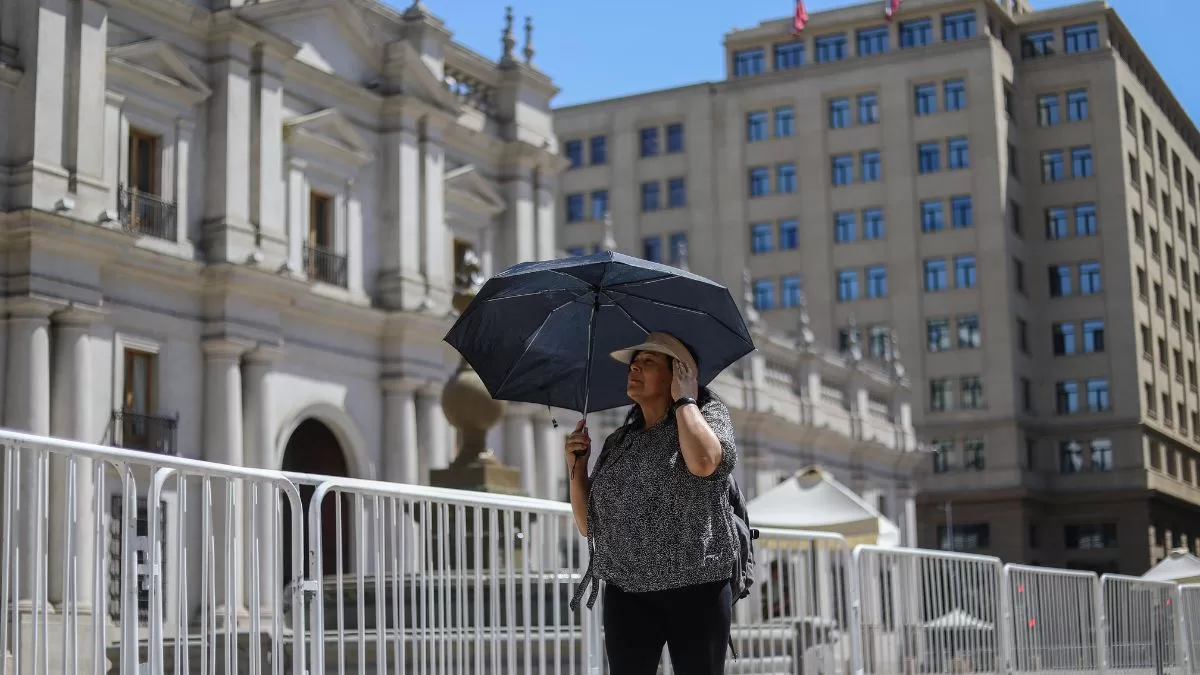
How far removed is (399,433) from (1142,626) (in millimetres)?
18271

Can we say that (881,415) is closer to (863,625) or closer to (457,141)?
(457,141)

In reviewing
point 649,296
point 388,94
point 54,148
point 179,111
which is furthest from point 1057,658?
point 388,94

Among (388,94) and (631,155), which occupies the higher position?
(631,155)

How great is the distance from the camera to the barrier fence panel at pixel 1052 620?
12484 millimetres

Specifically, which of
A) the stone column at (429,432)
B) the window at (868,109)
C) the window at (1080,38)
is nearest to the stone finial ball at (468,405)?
the stone column at (429,432)

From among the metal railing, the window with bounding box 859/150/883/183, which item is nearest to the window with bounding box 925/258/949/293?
the window with bounding box 859/150/883/183

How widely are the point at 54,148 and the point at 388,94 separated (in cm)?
897

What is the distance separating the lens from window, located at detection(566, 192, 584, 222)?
7081cm

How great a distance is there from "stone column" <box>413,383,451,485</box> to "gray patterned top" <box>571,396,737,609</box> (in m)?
25.2

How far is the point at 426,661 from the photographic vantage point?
26.1 ft

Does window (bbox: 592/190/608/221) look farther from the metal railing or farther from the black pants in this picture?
the black pants

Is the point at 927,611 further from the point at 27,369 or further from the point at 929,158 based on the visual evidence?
the point at 929,158

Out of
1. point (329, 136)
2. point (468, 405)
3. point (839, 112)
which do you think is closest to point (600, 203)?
point (839, 112)

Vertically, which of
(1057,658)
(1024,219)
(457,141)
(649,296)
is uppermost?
(1024,219)
